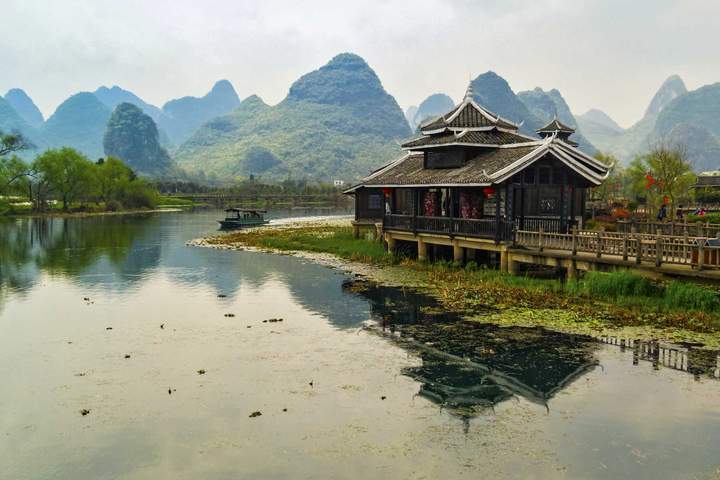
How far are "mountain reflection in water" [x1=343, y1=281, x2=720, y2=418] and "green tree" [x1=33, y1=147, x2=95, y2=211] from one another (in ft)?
263

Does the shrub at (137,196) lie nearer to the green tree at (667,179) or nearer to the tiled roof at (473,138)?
the green tree at (667,179)

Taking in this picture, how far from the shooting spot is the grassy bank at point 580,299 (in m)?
20.1

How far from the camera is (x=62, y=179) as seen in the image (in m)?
89.5

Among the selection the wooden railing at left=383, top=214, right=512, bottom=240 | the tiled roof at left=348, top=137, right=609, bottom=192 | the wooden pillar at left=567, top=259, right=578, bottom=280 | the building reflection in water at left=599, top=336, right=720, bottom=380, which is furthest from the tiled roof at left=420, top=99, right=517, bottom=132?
the building reflection in water at left=599, top=336, right=720, bottom=380

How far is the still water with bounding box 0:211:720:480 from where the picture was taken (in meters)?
11.2

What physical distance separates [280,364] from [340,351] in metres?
2.10

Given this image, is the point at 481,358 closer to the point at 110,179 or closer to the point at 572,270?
the point at 572,270

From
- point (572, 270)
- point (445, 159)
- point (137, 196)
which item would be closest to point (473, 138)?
point (445, 159)

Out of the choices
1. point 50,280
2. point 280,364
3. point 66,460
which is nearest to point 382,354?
point 280,364

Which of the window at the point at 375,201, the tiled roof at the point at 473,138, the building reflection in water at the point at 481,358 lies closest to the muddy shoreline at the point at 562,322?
the building reflection in water at the point at 481,358

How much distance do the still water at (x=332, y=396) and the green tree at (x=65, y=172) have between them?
229 feet

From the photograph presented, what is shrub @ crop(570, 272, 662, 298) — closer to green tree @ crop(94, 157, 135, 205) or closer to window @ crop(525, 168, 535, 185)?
window @ crop(525, 168, 535, 185)

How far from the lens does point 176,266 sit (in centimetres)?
3738

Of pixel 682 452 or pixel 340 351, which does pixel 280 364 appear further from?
pixel 682 452
